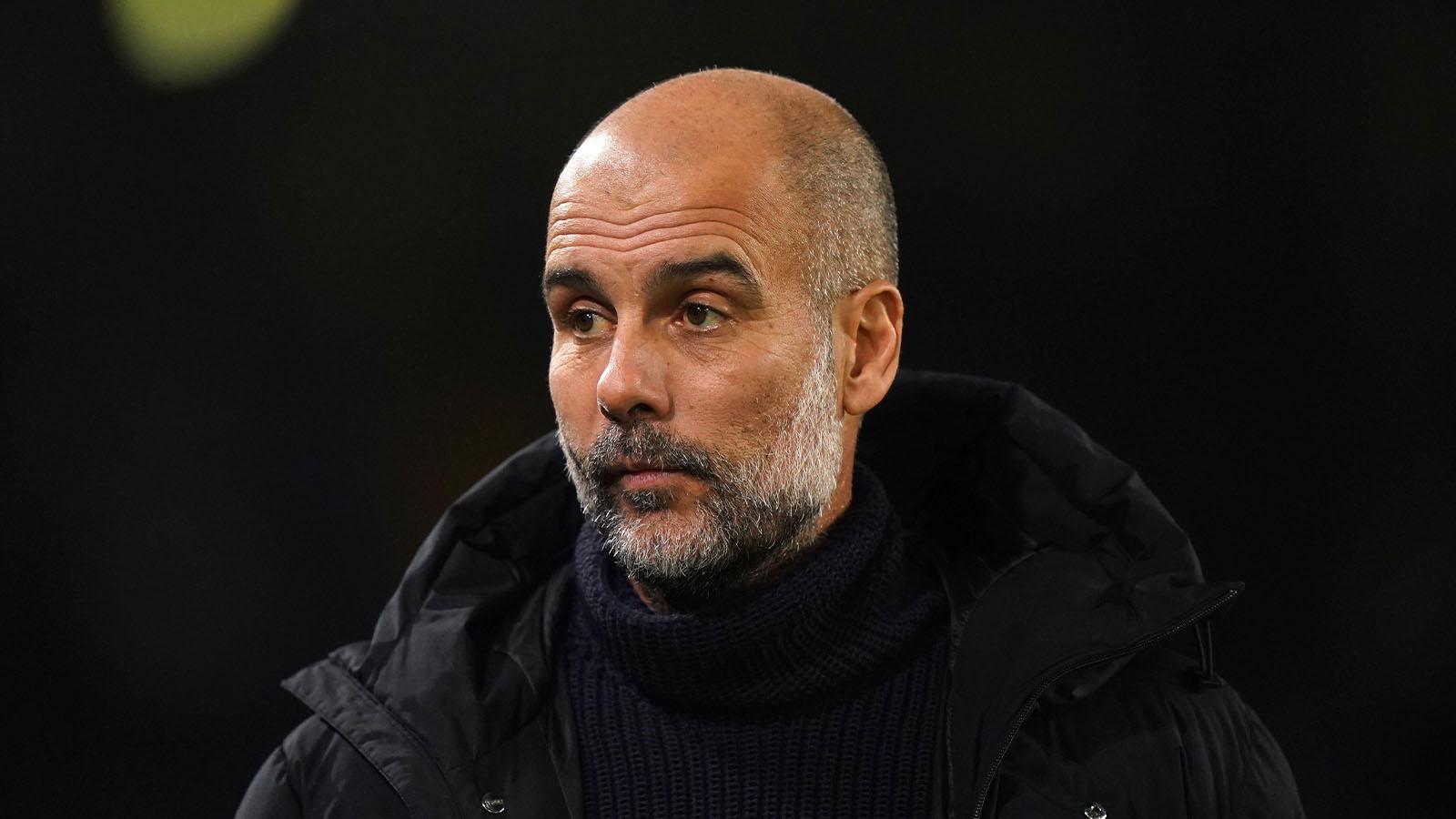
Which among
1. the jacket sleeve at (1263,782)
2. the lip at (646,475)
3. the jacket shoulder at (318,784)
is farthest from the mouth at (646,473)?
the jacket sleeve at (1263,782)

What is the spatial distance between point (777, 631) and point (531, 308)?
3.66ft

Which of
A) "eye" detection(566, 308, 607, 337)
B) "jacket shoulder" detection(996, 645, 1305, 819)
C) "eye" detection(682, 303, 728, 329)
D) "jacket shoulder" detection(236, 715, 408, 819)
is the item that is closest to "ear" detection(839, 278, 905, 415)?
"eye" detection(682, 303, 728, 329)

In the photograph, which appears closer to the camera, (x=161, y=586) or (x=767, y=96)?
(x=767, y=96)

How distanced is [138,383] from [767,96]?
1.33 metres

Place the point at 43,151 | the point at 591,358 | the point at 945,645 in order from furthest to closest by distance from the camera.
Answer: the point at 43,151 < the point at 945,645 < the point at 591,358

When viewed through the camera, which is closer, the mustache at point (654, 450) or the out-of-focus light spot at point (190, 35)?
the mustache at point (654, 450)

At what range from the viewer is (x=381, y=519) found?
9.62 feet

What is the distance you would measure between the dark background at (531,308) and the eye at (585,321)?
0.92m

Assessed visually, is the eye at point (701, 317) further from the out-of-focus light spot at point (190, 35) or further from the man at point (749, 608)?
the out-of-focus light spot at point (190, 35)

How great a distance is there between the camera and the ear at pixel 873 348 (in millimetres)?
2186

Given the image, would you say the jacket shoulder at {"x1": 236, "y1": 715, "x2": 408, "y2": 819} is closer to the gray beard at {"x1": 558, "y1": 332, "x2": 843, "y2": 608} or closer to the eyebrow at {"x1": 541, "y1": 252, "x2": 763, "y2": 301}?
the gray beard at {"x1": 558, "y1": 332, "x2": 843, "y2": 608}

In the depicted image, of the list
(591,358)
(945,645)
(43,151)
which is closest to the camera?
(591,358)

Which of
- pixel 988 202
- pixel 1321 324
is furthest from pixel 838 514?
pixel 1321 324

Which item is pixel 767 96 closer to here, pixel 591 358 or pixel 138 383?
pixel 591 358
